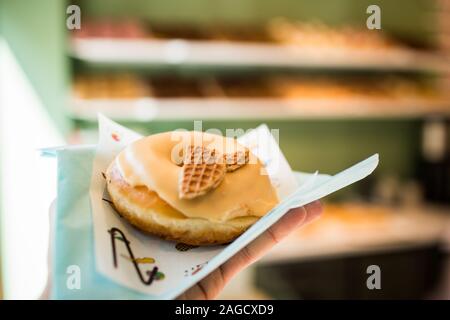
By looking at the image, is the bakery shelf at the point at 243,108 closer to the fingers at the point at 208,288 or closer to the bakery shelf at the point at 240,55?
the bakery shelf at the point at 240,55

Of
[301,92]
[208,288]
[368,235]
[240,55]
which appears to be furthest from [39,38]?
[208,288]

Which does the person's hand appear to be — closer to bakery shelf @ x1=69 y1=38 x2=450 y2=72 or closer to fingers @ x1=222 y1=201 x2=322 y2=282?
fingers @ x1=222 y1=201 x2=322 y2=282

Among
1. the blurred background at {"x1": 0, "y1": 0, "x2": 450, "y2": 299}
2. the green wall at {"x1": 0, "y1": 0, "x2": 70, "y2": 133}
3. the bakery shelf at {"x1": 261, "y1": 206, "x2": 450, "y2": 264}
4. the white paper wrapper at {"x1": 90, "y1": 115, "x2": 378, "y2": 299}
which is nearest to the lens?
the white paper wrapper at {"x1": 90, "y1": 115, "x2": 378, "y2": 299}

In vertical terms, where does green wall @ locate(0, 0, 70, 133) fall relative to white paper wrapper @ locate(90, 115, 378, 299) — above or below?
above

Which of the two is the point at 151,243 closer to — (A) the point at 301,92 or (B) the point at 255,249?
(B) the point at 255,249

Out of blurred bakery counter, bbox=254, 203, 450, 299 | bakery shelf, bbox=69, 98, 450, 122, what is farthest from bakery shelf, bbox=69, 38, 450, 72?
blurred bakery counter, bbox=254, 203, 450, 299

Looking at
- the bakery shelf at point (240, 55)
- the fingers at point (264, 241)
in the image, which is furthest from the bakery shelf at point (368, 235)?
the fingers at point (264, 241)
